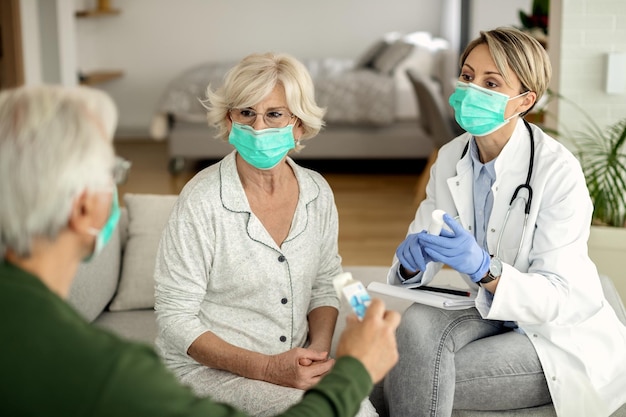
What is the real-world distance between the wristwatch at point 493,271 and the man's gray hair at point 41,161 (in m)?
1.06

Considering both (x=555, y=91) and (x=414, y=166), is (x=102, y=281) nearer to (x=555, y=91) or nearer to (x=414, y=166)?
(x=555, y=91)

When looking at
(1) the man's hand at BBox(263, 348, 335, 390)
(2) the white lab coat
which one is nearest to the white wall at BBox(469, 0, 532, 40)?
(2) the white lab coat

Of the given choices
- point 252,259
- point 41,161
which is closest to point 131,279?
point 252,259

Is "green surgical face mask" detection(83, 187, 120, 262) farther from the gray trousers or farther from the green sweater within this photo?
the gray trousers

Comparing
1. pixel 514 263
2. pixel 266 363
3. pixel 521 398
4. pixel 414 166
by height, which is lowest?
pixel 414 166

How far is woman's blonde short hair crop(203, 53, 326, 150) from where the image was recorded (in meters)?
2.04

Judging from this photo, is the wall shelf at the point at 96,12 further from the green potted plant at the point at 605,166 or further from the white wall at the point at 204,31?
the green potted plant at the point at 605,166

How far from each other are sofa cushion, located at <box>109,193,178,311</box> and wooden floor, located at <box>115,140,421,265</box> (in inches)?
72.2

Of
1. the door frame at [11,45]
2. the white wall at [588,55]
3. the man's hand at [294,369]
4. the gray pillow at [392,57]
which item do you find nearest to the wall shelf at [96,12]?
the door frame at [11,45]

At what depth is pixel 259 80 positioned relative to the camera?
2029 mm

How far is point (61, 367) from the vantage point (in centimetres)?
110

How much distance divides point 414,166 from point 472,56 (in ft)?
16.0

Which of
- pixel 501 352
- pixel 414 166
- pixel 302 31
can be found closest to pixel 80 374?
pixel 501 352

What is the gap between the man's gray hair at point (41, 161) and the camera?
3.69 feet
